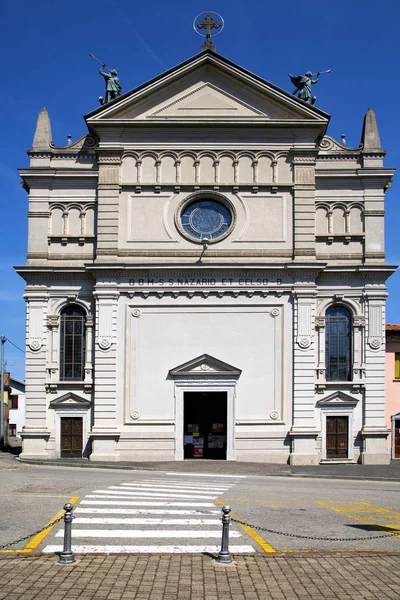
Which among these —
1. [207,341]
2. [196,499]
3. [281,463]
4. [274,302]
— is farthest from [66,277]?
[196,499]

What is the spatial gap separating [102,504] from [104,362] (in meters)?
16.1

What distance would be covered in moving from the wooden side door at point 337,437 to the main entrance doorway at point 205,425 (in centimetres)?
457

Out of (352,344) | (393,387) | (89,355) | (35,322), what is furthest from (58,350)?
(393,387)

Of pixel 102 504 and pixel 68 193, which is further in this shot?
pixel 68 193

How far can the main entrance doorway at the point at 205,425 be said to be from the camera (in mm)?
34562

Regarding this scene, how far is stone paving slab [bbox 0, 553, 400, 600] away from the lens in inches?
416

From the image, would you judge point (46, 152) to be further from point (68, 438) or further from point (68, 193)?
point (68, 438)

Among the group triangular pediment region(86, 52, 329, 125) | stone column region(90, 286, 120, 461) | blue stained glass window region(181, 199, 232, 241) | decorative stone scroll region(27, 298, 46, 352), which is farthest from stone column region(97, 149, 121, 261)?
decorative stone scroll region(27, 298, 46, 352)

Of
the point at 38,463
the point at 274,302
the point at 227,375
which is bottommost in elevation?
the point at 38,463

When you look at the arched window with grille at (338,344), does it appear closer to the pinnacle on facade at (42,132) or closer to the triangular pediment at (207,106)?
the triangular pediment at (207,106)

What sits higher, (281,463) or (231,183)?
(231,183)

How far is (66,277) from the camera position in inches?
1384

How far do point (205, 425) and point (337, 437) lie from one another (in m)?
5.84

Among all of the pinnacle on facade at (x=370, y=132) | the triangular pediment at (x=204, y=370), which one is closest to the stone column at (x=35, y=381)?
the triangular pediment at (x=204, y=370)
